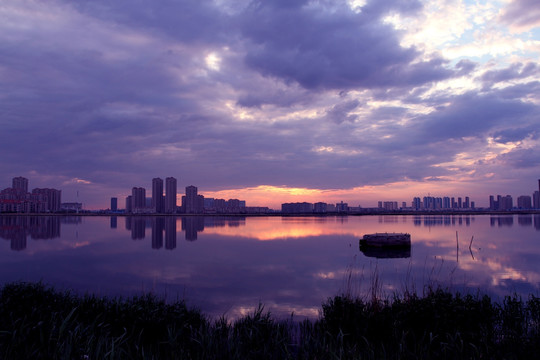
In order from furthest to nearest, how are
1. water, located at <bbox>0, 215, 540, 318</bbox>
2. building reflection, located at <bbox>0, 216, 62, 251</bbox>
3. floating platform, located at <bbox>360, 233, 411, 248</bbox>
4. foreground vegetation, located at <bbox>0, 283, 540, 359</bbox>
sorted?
building reflection, located at <bbox>0, 216, 62, 251</bbox> → floating platform, located at <bbox>360, 233, 411, 248</bbox> → water, located at <bbox>0, 215, 540, 318</bbox> → foreground vegetation, located at <bbox>0, 283, 540, 359</bbox>

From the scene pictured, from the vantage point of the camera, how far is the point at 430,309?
44.5 ft

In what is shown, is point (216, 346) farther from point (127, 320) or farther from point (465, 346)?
point (465, 346)

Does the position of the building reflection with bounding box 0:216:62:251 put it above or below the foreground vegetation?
below

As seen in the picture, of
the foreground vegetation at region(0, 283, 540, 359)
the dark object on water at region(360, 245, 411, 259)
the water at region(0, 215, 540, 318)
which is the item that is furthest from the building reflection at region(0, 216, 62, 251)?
the dark object on water at region(360, 245, 411, 259)

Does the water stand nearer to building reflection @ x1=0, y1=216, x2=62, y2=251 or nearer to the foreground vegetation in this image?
the foreground vegetation

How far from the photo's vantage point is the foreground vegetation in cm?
991

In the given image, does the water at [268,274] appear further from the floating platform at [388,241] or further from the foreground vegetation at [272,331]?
the floating platform at [388,241]

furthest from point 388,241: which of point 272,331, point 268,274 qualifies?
point 272,331

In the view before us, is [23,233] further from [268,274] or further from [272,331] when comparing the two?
[272,331]

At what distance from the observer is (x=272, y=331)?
40.4ft

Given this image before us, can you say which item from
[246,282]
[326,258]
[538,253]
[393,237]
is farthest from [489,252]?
[246,282]

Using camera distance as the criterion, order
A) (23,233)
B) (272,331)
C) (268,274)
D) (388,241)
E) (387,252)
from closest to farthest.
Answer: (272,331)
(268,274)
(387,252)
(388,241)
(23,233)

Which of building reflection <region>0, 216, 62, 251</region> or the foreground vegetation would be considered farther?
building reflection <region>0, 216, 62, 251</region>

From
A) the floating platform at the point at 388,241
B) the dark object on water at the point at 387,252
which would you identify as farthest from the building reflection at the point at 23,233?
the floating platform at the point at 388,241
